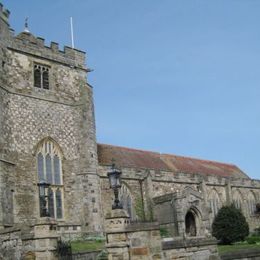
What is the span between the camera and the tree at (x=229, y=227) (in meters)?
30.1

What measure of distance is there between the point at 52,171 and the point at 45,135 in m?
2.07

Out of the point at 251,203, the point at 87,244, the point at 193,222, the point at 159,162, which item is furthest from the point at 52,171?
the point at 251,203

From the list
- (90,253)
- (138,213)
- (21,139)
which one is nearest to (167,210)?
(138,213)

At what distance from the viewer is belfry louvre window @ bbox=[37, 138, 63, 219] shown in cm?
2533

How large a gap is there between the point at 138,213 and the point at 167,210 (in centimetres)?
197

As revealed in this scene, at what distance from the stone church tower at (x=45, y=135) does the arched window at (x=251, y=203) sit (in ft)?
65.4

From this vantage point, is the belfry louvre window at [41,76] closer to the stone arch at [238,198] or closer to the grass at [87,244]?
the grass at [87,244]

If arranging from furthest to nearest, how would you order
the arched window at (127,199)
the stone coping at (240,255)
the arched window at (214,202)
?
the arched window at (214,202), the arched window at (127,199), the stone coping at (240,255)

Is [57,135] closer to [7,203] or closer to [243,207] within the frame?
[7,203]

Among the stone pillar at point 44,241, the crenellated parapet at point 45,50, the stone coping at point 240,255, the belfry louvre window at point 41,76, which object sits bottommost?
the stone coping at point 240,255

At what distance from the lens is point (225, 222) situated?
3053 centimetres

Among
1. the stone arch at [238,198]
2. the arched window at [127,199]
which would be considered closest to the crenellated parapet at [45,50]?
the arched window at [127,199]

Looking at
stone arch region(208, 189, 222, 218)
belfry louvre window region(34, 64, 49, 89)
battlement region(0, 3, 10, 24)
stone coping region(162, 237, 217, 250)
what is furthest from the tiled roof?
stone coping region(162, 237, 217, 250)

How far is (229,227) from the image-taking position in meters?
30.3
